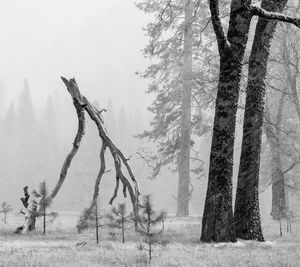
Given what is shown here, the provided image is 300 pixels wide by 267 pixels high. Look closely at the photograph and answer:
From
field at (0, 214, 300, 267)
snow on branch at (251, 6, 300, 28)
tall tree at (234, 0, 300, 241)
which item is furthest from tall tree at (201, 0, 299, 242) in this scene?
tall tree at (234, 0, 300, 241)

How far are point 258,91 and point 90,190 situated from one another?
5248cm

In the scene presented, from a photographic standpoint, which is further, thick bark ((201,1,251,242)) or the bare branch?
thick bark ((201,1,251,242))

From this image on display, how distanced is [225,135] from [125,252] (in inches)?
132

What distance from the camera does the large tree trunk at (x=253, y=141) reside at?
1094 cm

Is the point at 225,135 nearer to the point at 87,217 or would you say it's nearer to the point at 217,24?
the point at 217,24

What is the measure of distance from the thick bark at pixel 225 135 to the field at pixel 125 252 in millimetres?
498

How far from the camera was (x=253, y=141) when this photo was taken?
11.2m

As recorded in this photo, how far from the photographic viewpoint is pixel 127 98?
18325 centimetres

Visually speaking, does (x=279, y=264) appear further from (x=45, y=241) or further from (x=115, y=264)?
(x=45, y=241)

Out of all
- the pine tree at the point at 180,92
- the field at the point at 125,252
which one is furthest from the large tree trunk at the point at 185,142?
the field at the point at 125,252

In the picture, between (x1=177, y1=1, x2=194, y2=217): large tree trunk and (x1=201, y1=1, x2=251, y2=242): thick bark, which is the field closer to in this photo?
(x1=201, y1=1, x2=251, y2=242): thick bark

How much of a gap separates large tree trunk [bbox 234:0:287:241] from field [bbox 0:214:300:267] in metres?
0.71

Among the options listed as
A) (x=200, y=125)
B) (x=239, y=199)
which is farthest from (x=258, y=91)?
(x=200, y=125)

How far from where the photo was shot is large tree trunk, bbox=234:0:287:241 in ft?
35.9
